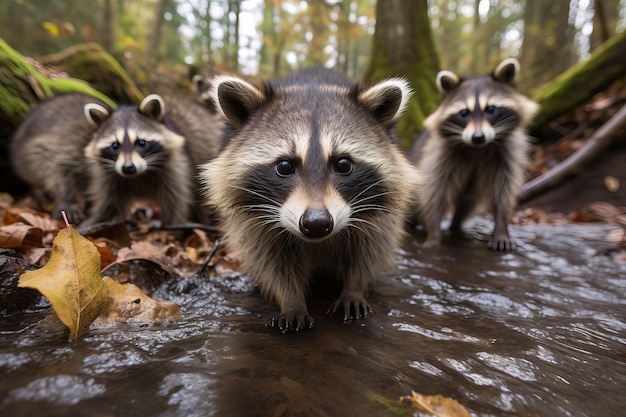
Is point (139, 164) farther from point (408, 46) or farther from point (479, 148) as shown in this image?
point (408, 46)

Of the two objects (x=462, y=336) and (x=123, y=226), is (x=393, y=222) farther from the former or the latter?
(x=123, y=226)

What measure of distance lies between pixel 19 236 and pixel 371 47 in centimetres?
825

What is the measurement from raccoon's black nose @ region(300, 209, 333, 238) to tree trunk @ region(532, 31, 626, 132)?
800cm

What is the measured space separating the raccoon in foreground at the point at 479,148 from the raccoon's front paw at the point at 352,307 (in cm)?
218

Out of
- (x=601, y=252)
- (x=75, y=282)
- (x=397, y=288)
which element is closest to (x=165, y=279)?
(x=75, y=282)

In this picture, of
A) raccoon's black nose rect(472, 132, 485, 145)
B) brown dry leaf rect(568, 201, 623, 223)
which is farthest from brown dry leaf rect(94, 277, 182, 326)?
brown dry leaf rect(568, 201, 623, 223)

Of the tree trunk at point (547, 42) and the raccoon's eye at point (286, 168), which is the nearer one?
the raccoon's eye at point (286, 168)

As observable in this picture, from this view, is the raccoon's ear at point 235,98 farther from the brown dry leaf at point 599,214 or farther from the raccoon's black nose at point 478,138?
the brown dry leaf at point 599,214

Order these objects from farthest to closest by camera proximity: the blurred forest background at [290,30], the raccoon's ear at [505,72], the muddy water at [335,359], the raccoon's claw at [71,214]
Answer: the blurred forest background at [290,30] → the raccoon's ear at [505,72] → the raccoon's claw at [71,214] → the muddy water at [335,359]

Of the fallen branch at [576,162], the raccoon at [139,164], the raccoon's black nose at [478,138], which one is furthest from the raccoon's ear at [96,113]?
the fallen branch at [576,162]

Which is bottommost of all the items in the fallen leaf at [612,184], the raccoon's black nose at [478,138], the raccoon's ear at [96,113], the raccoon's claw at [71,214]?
the raccoon's claw at [71,214]

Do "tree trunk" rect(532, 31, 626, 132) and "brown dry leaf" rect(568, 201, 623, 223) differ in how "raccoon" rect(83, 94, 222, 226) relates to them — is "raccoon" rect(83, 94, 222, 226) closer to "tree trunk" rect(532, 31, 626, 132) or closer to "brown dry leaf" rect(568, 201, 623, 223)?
"brown dry leaf" rect(568, 201, 623, 223)

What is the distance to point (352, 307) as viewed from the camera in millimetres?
2422

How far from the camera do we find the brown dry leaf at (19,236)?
258 cm
